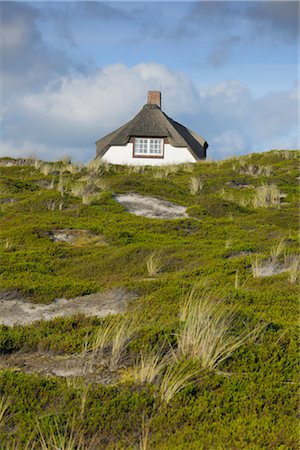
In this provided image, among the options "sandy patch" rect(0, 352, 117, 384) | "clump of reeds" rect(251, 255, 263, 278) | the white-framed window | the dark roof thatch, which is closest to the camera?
"sandy patch" rect(0, 352, 117, 384)

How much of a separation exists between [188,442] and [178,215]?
1422 centimetres

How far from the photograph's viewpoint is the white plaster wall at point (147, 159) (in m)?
46.2

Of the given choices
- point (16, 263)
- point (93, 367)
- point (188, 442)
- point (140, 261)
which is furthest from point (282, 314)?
point (16, 263)

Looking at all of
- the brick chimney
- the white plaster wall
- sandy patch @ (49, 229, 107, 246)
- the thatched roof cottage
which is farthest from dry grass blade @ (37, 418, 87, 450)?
the brick chimney

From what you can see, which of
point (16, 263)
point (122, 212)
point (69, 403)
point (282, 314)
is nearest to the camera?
point (69, 403)

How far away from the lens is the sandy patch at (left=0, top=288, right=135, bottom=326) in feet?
31.2

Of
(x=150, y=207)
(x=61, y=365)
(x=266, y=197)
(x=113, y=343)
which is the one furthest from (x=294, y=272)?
(x=266, y=197)

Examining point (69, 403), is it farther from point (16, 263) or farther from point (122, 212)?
point (122, 212)

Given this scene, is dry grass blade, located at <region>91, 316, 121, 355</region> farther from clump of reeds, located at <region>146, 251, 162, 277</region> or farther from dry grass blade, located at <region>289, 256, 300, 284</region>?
clump of reeds, located at <region>146, 251, 162, 277</region>

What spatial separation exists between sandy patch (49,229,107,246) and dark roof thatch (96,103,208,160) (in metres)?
30.6

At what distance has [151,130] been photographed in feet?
155

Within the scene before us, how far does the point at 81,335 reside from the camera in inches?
299

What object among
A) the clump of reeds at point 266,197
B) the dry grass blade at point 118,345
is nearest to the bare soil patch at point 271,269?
the dry grass blade at point 118,345

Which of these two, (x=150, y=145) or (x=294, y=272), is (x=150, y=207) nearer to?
(x=294, y=272)
